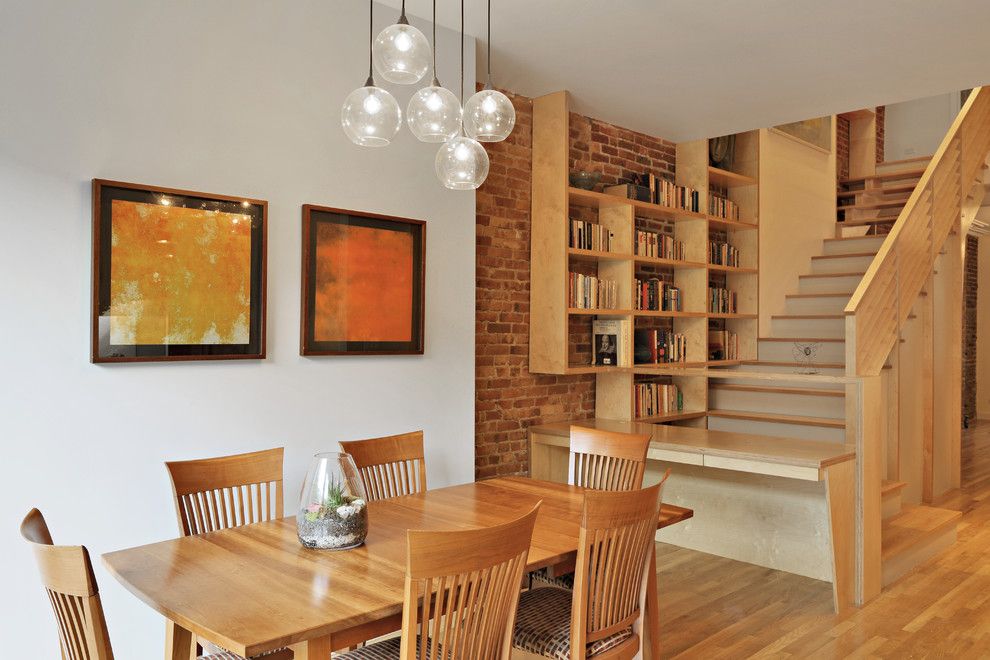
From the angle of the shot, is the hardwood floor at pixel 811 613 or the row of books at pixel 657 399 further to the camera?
the row of books at pixel 657 399

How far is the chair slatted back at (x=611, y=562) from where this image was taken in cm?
225

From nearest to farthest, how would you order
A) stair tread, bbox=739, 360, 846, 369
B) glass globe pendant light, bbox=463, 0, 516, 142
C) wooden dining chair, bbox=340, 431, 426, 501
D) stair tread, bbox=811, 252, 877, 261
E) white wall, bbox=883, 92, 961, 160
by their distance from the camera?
1. glass globe pendant light, bbox=463, 0, 516, 142
2. wooden dining chair, bbox=340, 431, 426, 501
3. stair tread, bbox=739, 360, 846, 369
4. stair tread, bbox=811, 252, 877, 261
5. white wall, bbox=883, 92, 961, 160

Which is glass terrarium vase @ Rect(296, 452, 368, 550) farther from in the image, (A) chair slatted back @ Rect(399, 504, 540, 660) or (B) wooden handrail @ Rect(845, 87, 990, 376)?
(B) wooden handrail @ Rect(845, 87, 990, 376)

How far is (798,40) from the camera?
4.12 m

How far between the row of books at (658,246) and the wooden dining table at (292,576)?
297 cm

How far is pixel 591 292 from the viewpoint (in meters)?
5.13

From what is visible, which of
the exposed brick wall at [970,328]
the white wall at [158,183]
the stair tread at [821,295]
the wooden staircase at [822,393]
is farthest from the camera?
the exposed brick wall at [970,328]

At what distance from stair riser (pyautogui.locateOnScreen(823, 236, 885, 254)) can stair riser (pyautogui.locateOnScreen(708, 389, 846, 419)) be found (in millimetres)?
2169

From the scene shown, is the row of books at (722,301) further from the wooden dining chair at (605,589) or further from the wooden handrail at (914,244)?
the wooden dining chair at (605,589)

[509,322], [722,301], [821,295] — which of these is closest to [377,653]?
[509,322]

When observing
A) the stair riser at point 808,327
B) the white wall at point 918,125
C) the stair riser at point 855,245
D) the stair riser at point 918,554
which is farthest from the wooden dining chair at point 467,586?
the white wall at point 918,125

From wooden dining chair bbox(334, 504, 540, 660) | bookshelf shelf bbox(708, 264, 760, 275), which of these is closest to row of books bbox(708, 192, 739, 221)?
bookshelf shelf bbox(708, 264, 760, 275)

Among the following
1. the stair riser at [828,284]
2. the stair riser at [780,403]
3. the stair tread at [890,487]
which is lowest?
the stair tread at [890,487]

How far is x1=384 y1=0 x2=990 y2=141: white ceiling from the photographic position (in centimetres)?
375
